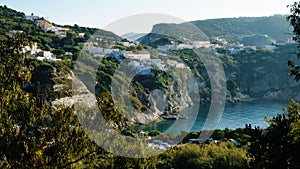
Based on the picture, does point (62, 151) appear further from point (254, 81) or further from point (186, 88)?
point (254, 81)

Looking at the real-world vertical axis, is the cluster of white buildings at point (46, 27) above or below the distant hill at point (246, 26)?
below

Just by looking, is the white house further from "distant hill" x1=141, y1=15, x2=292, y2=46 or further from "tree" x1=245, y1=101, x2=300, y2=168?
"distant hill" x1=141, y1=15, x2=292, y2=46

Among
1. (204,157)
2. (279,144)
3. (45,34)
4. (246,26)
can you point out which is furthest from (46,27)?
(246,26)

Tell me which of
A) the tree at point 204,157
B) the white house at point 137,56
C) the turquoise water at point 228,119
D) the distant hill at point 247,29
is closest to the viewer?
the tree at point 204,157

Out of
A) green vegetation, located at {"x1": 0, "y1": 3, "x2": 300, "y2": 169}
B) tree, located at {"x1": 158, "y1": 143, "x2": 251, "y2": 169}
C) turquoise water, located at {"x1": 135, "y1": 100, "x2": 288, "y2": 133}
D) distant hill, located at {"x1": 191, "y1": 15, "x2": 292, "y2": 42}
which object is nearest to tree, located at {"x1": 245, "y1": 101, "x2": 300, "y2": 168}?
green vegetation, located at {"x1": 0, "y1": 3, "x2": 300, "y2": 169}

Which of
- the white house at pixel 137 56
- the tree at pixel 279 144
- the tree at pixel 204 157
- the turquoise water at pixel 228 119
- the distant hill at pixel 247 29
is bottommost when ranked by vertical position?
the turquoise water at pixel 228 119

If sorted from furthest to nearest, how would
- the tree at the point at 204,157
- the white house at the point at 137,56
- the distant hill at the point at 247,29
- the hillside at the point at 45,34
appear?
the distant hill at the point at 247,29, the white house at the point at 137,56, the hillside at the point at 45,34, the tree at the point at 204,157

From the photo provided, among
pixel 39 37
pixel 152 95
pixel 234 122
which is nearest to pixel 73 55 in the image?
pixel 39 37

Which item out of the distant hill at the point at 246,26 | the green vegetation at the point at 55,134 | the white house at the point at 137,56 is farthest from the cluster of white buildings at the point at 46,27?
the distant hill at the point at 246,26

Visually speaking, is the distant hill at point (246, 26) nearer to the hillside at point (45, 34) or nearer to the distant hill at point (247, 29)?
A: the distant hill at point (247, 29)
